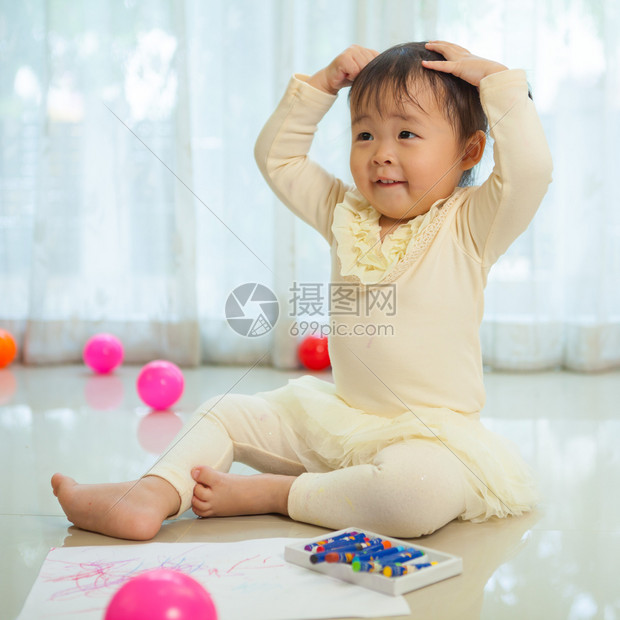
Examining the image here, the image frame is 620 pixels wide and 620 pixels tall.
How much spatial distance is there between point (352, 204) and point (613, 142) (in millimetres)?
1093

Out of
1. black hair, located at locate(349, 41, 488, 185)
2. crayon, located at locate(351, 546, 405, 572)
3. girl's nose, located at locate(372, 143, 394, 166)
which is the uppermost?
black hair, located at locate(349, 41, 488, 185)

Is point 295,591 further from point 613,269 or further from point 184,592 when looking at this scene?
point 613,269

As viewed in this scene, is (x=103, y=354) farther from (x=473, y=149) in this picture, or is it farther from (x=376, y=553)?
(x=376, y=553)

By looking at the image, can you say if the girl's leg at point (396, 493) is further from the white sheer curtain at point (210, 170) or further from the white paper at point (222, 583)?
the white sheer curtain at point (210, 170)

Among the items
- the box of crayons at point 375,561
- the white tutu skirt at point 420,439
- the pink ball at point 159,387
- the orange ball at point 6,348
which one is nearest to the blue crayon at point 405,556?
the box of crayons at point 375,561

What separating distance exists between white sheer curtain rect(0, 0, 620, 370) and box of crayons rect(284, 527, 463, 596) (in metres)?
1.13

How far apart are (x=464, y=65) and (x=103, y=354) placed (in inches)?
46.5

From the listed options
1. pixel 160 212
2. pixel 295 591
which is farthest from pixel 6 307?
pixel 295 591

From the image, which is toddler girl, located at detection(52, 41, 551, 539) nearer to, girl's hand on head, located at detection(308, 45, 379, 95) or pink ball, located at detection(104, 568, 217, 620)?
girl's hand on head, located at detection(308, 45, 379, 95)

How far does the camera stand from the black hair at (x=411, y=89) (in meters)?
0.94

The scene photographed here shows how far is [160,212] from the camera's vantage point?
196 centimetres

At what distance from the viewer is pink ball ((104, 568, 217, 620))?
1.69ft

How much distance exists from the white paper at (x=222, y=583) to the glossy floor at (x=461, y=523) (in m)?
0.03

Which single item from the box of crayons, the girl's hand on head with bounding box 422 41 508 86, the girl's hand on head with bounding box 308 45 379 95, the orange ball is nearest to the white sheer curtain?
the orange ball
